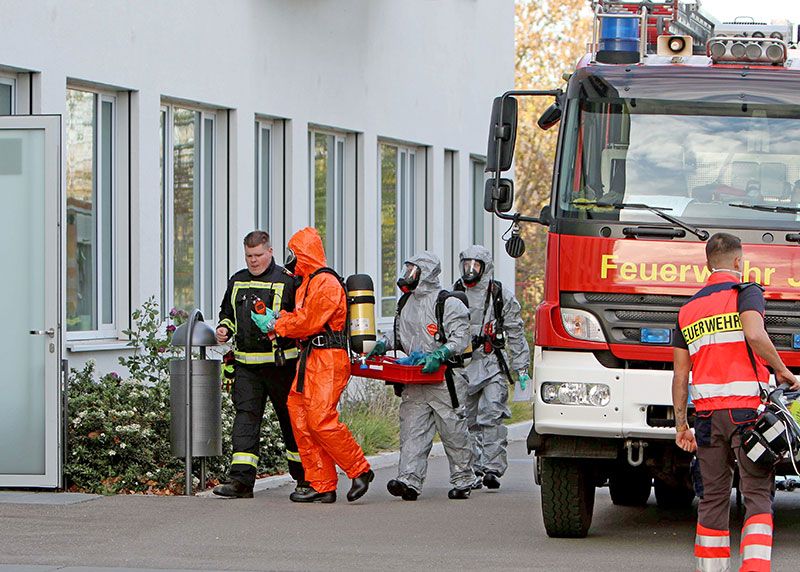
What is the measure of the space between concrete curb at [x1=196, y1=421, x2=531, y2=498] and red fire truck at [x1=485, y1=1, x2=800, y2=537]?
3183mm

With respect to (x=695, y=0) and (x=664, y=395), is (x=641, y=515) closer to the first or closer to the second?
(x=664, y=395)

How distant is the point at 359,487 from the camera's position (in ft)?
38.4

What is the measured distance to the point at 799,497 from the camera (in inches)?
509

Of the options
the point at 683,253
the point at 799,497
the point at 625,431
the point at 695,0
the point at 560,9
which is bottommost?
the point at 799,497

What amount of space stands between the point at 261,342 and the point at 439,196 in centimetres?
1008

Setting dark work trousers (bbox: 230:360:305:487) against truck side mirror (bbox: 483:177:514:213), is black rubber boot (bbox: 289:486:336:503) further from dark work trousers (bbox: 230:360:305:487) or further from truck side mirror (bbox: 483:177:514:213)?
truck side mirror (bbox: 483:177:514:213)

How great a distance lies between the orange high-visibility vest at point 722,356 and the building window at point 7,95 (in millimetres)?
6728

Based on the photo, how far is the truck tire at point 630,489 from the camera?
38.8 ft

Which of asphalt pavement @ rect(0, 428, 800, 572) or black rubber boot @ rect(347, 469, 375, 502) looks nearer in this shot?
asphalt pavement @ rect(0, 428, 800, 572)

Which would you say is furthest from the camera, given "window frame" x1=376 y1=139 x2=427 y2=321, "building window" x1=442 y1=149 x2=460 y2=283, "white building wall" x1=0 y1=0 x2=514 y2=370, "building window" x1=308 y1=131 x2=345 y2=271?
"building window" x1=442 y1=149 x2=460 y2=283

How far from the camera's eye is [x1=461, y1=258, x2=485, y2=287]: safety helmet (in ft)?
42.5

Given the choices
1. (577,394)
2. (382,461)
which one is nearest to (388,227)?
(382,461)

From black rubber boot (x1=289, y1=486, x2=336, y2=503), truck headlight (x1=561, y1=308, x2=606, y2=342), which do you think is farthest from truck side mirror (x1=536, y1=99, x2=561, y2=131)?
black rubber boot (x1=289, y1=486, x2=336, y2=503)

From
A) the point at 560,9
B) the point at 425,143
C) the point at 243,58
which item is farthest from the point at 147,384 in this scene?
the point at 560,9
